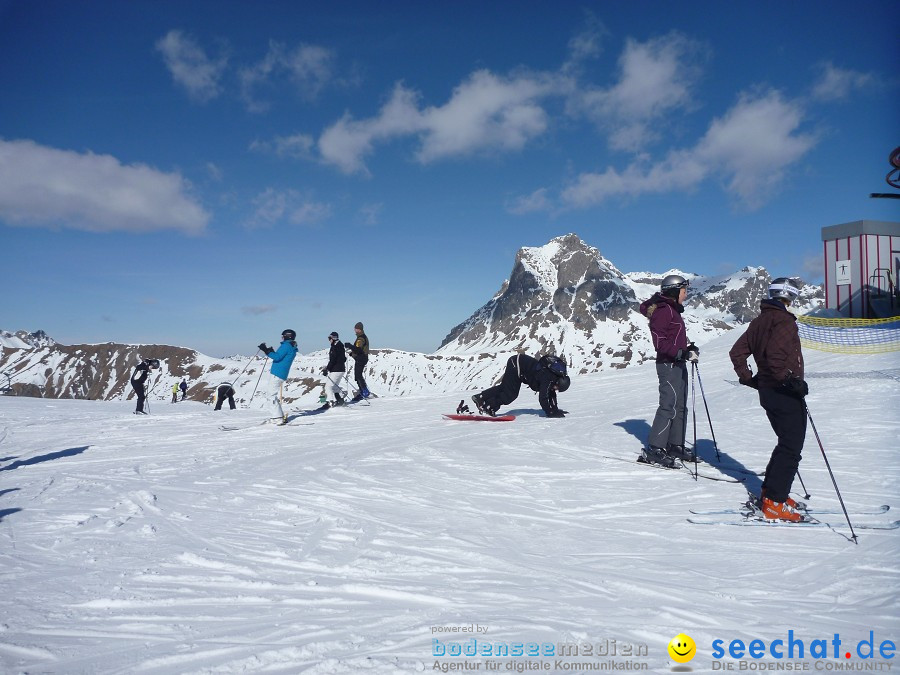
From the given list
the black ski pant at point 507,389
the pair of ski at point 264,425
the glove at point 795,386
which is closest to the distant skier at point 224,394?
the pair of ski at point 264,425

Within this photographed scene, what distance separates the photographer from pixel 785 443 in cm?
509

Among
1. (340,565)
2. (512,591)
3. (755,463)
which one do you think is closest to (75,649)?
(340,565)

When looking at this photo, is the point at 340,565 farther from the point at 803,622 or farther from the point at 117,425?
the point at 117,425

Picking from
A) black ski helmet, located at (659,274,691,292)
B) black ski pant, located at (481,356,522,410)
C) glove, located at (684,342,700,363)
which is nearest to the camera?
glove, located at (684,342,700,363)

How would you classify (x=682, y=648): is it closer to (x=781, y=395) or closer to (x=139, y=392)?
(x=781, y=395)

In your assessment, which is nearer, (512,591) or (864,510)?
(512,591)

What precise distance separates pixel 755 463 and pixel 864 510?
2.35 metres

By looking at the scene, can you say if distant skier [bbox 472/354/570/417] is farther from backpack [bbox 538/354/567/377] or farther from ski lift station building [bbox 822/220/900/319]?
ski lift station building [bbox 822/220/900/319]

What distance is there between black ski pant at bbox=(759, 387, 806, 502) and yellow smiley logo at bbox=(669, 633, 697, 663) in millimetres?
2776

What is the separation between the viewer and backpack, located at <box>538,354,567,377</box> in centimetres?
1219

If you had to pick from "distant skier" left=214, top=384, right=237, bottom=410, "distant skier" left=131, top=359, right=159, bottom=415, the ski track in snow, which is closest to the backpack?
the ski track in snow

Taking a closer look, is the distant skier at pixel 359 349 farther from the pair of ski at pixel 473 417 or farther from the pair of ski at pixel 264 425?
the pair of ski at pixel 473 417

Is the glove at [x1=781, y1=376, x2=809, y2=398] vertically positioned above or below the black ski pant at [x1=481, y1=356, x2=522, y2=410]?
above

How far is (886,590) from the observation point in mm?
3553
